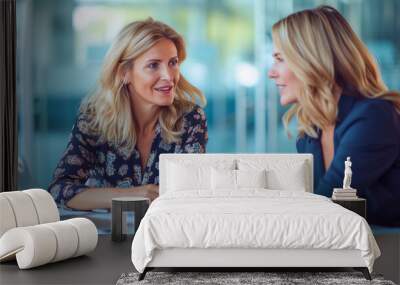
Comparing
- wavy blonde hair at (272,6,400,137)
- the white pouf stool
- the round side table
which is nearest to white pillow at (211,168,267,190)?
the round side table

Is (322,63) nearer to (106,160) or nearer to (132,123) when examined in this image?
(132,123)

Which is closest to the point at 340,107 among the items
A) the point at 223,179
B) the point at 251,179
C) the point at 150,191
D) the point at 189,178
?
the point at 251,179

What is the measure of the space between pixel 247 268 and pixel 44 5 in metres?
3.99

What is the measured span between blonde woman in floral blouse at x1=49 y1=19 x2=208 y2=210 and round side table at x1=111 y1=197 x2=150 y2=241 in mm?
724

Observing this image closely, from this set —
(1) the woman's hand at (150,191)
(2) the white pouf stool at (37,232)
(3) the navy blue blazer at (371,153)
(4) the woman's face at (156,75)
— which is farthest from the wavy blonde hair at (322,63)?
(2) the white pouf stool at (37,232)

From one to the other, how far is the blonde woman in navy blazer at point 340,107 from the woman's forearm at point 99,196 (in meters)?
1.84

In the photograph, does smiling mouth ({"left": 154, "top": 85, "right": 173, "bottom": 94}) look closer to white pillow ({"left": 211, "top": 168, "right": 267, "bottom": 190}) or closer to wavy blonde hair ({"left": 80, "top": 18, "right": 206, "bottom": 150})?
wavy blonde hair ({"left": 80, "top": 18, "right": 206, "bottom": 150})

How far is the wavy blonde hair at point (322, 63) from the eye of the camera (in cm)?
773

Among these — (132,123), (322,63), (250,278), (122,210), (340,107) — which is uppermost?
(322,63)

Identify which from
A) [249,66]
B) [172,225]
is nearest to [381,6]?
[249,66]

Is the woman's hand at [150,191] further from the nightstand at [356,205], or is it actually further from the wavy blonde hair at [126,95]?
the nightstand at [356,205]

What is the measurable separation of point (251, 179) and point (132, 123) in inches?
64.1

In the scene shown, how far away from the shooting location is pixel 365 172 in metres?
7.70

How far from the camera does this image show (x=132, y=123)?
7863mm
